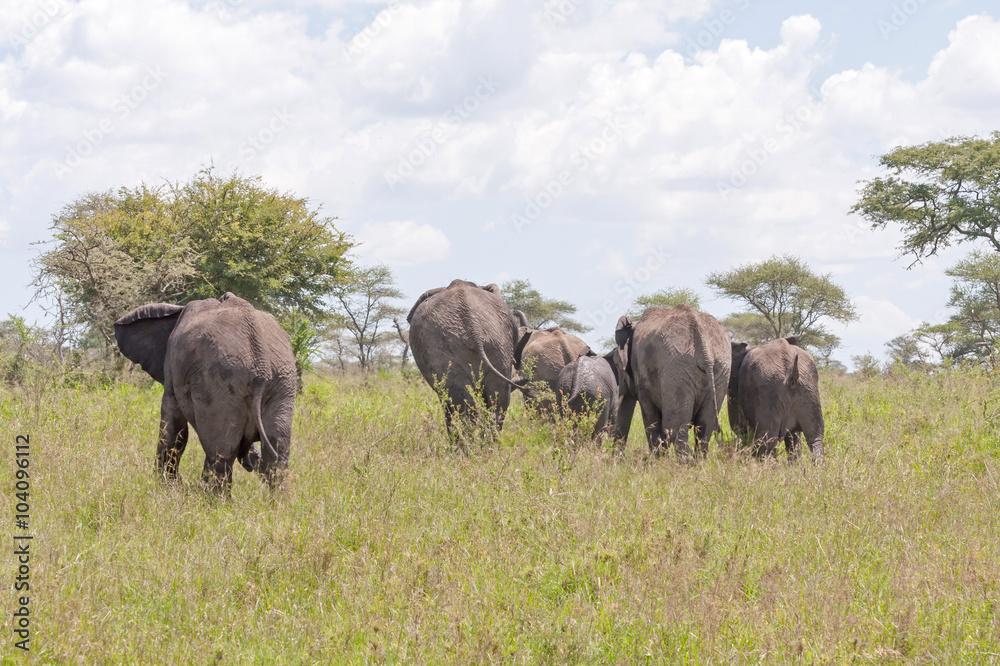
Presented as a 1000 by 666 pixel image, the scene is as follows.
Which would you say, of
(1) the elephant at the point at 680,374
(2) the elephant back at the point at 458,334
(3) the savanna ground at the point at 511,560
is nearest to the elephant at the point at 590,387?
(1) the elephant at the point at 680,374

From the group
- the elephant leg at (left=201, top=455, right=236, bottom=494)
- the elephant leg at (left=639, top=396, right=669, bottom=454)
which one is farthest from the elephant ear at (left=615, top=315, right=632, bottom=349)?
the elephant leg at (left=201, top=455, right=236, bottom=494)

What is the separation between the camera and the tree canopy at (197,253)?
1656 centimetres

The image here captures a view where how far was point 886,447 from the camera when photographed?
8.38m

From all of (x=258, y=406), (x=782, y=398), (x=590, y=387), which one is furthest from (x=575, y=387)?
(x=258, y=406)

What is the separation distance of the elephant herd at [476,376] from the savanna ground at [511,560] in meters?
0.48

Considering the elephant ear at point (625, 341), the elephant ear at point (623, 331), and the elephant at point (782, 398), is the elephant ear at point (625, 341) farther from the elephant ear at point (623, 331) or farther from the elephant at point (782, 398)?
the elephant at point (782, 398)

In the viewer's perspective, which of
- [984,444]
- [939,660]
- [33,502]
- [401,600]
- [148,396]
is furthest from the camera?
[148,396]

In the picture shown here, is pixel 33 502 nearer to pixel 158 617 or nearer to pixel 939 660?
pixel 158 617

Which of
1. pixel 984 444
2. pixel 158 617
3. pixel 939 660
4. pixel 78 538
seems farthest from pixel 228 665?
pixel 984 444

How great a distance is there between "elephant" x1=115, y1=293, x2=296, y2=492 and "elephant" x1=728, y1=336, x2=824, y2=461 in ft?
14.2

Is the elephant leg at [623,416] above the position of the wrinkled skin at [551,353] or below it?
below

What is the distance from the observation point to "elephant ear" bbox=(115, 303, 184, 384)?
719 centimetres

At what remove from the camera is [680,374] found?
8.13m

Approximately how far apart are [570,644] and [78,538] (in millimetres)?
3442
